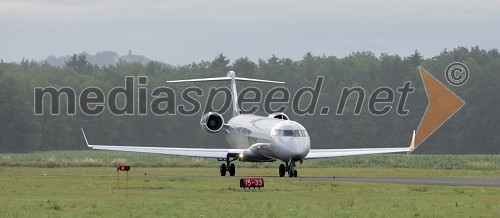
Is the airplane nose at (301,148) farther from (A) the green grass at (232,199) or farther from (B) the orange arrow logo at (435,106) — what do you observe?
(B) the orange arrow logo at (435,106)

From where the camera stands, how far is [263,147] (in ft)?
228

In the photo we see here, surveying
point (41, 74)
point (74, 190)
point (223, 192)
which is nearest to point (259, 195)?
point (223, 192)

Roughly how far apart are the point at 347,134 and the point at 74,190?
129 m

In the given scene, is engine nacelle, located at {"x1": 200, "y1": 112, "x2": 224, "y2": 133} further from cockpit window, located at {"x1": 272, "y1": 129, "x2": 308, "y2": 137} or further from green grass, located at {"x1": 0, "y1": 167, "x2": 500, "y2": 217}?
green grass, located at {"x1": 0, "y1": 167, "x2": 500, "y2": 217}

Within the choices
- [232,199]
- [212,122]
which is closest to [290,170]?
[212,122]

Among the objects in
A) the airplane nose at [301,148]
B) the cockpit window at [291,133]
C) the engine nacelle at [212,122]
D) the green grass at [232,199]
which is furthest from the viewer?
the engine nacelle at [212,122]

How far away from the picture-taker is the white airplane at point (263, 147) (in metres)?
66.5

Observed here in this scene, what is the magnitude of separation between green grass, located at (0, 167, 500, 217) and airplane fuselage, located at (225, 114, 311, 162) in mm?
7091

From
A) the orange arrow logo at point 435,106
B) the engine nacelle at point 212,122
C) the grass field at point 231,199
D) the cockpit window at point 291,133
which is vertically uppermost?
the orange arrow logo at point 435,106

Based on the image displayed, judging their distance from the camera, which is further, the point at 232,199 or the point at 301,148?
the point at 301,148

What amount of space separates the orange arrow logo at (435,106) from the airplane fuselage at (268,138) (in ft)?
279

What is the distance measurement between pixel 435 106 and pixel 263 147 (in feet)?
320

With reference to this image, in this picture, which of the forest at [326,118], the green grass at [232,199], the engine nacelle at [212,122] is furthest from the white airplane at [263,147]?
the forest at [326,118]

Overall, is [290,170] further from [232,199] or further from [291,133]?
[232,199]
